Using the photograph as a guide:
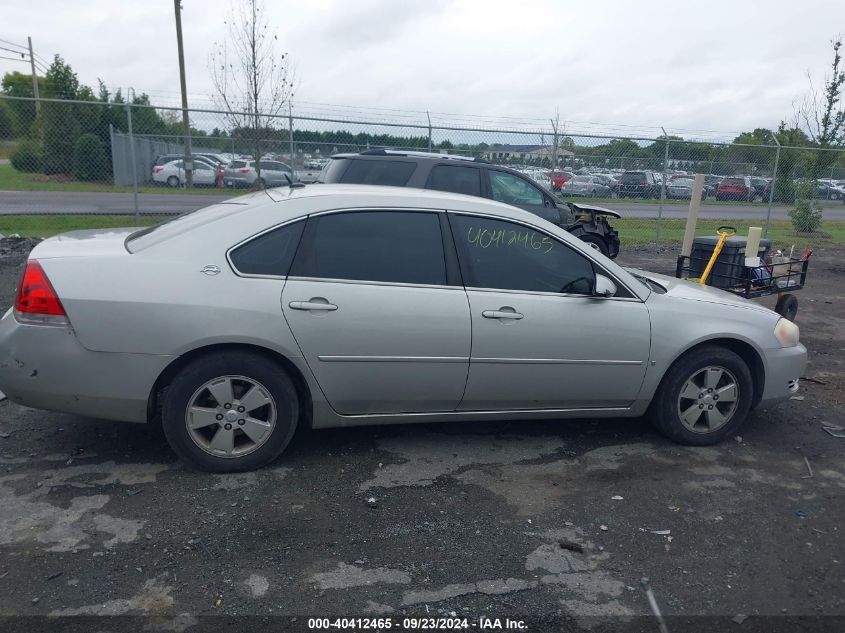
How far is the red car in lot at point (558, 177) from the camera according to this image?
14.9m

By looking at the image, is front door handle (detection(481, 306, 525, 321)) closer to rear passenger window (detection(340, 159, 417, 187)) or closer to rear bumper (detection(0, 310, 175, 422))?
rear bumper (detection(0, 310, 175, 422))

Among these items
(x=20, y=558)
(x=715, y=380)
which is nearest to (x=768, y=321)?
(x=715, y=380)

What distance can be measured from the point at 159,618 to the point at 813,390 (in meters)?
5.48

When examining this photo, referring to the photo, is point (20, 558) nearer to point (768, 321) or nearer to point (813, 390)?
point (768, 321)

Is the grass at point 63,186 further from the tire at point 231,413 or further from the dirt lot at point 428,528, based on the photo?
the tire at point 231,413

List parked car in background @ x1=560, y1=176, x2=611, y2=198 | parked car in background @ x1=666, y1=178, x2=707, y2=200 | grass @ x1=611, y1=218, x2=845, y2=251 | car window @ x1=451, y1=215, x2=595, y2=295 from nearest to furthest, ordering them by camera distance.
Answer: car window @ x1=451, y1=215, x2=595, y2=295 → parked car in background @ x1=560, y1=176, x2=611, y2=198 → grass @ x1=611, y1=218, x2=845, y2=251 → parked car in background @ x1=666, y1=178, x2=707, y2=200

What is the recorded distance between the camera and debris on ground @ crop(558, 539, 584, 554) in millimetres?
3492

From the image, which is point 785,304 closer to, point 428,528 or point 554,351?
point 554,351

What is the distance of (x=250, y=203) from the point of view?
4.36 m

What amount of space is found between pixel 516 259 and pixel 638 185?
41.5ft

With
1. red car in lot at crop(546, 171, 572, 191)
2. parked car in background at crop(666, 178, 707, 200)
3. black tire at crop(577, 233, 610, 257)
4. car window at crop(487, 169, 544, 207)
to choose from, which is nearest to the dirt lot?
car window at crop(487, 169, 544, 207)

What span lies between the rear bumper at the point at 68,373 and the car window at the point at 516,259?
1.86m

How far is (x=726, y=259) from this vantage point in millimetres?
6844

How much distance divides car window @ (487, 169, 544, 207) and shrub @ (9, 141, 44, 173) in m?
10.5
